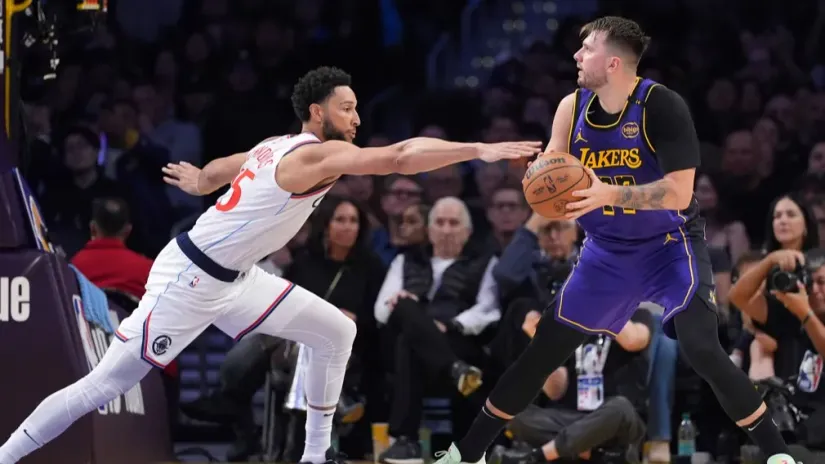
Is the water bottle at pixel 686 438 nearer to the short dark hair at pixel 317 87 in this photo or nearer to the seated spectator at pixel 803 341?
the seated spectator at pixel 803 341

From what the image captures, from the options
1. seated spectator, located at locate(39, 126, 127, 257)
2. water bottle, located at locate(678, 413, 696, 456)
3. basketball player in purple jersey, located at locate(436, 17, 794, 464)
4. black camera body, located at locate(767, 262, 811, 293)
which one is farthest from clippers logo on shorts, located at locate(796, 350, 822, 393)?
seated spectator, located at locate(39, 126, 127, 257)

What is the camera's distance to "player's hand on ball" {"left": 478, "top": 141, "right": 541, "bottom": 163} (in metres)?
5.14

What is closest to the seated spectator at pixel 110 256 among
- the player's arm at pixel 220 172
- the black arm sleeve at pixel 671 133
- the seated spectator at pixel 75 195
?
the seated spectator at pixel 75 195

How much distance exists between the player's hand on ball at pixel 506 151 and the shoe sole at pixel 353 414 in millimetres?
3388

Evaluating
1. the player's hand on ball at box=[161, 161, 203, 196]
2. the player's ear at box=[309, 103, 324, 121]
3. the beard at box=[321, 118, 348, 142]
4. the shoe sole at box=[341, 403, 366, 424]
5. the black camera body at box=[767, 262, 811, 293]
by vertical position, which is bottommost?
the shoe sole at box=[341, 403, 366, 424]

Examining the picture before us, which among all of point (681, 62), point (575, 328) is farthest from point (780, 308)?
point (681, 62)

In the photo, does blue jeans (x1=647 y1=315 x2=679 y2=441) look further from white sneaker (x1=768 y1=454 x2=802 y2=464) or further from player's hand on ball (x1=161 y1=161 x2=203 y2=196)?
player's hand on ball (x1=161 y1=161 x2=203 y2=196)

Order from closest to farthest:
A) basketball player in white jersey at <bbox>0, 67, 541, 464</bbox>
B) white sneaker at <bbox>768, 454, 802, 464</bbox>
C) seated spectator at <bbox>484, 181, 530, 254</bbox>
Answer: white sneaker at <bbox>768, 454, 802, 464</bbox> < basketball player in white jersey at <bbox>0, 67, 541, 464</bbox> < seated spectator at <bbox>484, 181, 530, 254</bbox>

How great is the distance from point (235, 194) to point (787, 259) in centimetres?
356

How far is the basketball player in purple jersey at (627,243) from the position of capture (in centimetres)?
550

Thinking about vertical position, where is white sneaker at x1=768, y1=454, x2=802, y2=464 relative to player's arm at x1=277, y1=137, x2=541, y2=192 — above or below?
below

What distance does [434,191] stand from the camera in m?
10.1

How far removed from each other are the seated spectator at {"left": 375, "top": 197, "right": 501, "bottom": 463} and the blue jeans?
1.10 m

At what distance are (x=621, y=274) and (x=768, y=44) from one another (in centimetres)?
670
